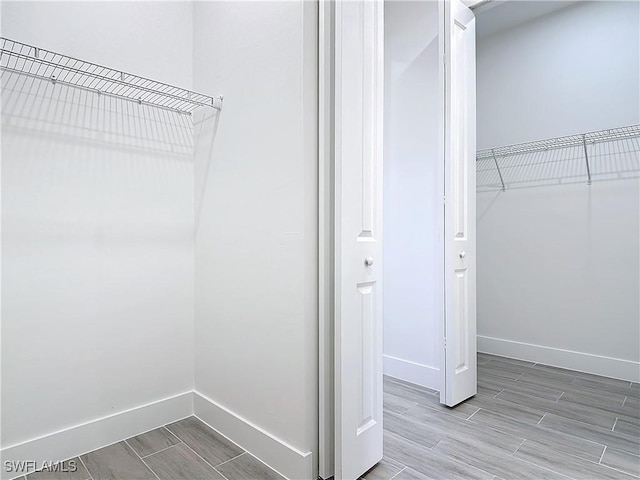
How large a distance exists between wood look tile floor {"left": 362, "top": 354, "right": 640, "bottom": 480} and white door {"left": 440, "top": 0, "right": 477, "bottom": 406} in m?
0.21

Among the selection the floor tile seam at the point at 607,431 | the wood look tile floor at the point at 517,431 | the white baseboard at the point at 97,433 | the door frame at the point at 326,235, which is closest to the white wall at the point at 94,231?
the white baseboard at the point at 97,433

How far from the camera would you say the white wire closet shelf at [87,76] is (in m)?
1.46

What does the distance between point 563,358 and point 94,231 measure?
3.20 m

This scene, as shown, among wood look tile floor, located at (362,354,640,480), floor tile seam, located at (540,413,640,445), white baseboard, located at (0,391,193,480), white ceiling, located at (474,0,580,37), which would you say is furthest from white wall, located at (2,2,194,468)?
A: white ceiling, located at (474,0,580,37)

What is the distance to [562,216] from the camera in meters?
2.88

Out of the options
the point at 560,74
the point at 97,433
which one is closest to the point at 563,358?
the point at 560,74

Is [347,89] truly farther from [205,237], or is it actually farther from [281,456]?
[281,456]

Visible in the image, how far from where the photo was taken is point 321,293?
1.46 meters

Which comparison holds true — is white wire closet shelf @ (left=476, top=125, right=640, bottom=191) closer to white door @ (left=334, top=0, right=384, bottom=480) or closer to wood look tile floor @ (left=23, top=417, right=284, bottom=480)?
white door @ (left=334, top=0, right=384, bottom=480)

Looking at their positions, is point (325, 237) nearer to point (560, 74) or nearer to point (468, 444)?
point (468, 444)

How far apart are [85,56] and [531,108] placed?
3.09 m

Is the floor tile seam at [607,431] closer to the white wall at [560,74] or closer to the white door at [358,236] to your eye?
the white door at [358,236]

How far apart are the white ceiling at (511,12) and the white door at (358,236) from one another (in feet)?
5.49

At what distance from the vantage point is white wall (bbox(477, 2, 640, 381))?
2619mm
